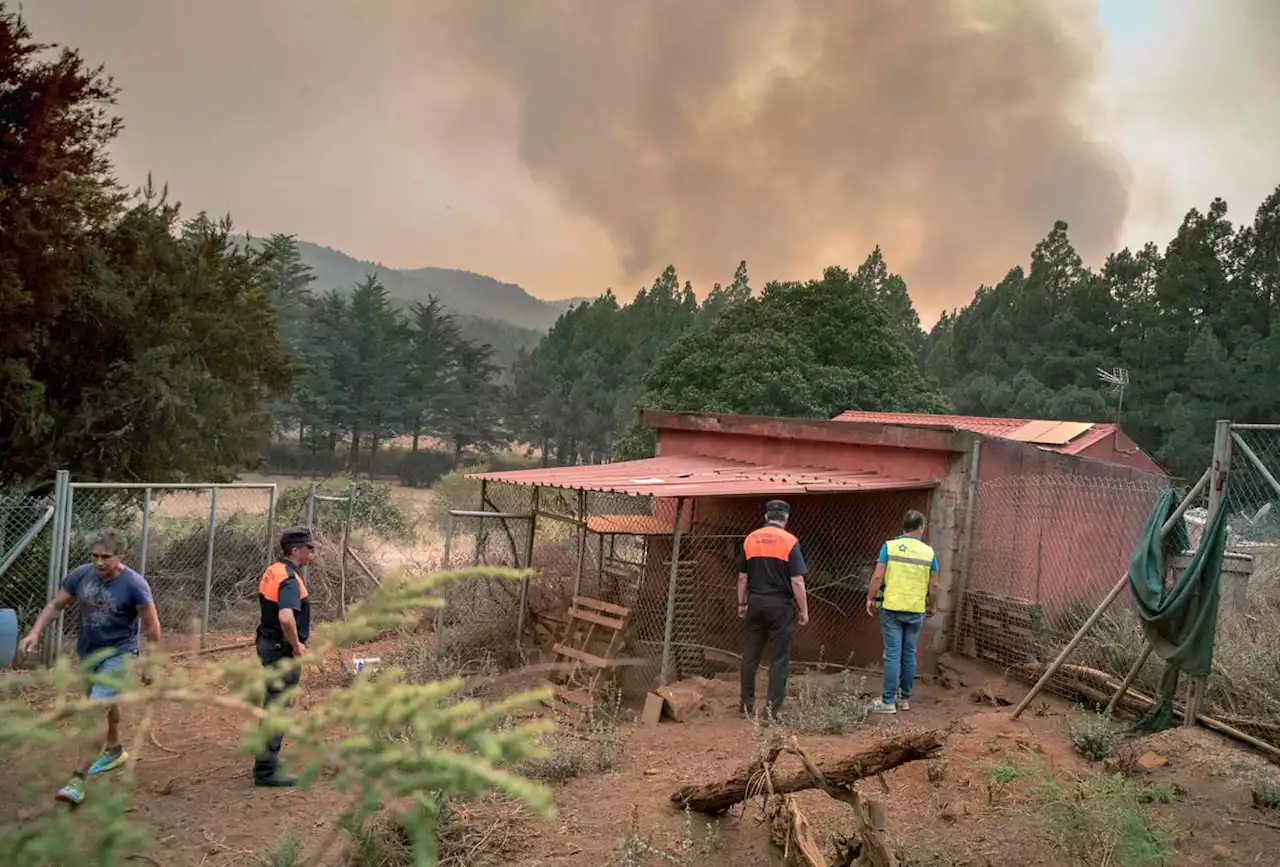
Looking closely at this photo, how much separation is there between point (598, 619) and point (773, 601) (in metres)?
2.00

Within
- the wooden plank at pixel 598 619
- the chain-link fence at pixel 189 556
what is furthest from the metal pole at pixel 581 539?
the chain-link fence at pixel 189 556

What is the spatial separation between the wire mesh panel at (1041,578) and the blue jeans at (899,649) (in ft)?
4.32

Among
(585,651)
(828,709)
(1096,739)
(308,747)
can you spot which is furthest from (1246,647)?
(308,747)

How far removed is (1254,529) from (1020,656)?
8.50m

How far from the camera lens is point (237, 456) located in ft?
47.8

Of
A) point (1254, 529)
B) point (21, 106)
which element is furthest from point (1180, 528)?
point (21, 106)

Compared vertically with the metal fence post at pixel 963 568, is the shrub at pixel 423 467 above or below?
below

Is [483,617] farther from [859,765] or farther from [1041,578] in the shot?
[859,765]

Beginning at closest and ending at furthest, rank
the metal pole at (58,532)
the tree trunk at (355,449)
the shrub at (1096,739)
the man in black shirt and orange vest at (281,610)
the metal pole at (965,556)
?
the man in black shirt and orange vest at (281,610), the shrub at (1096,739), the metal pole at (58,532), the metal pole at (965,556), the tree trunk at (355,449)

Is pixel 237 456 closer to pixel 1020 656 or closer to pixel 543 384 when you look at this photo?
pixel 1020 656

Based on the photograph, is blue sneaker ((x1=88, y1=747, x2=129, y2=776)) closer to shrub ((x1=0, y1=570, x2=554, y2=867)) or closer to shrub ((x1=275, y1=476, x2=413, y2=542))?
shrub ((x1=0, y1=570, x2=554, y2=867))

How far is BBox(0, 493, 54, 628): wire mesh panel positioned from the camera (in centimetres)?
872

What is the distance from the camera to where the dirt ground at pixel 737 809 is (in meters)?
4.80

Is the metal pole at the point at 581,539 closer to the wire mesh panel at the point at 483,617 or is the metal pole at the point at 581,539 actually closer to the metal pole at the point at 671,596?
the wire mesh panel at the point at 483,617
